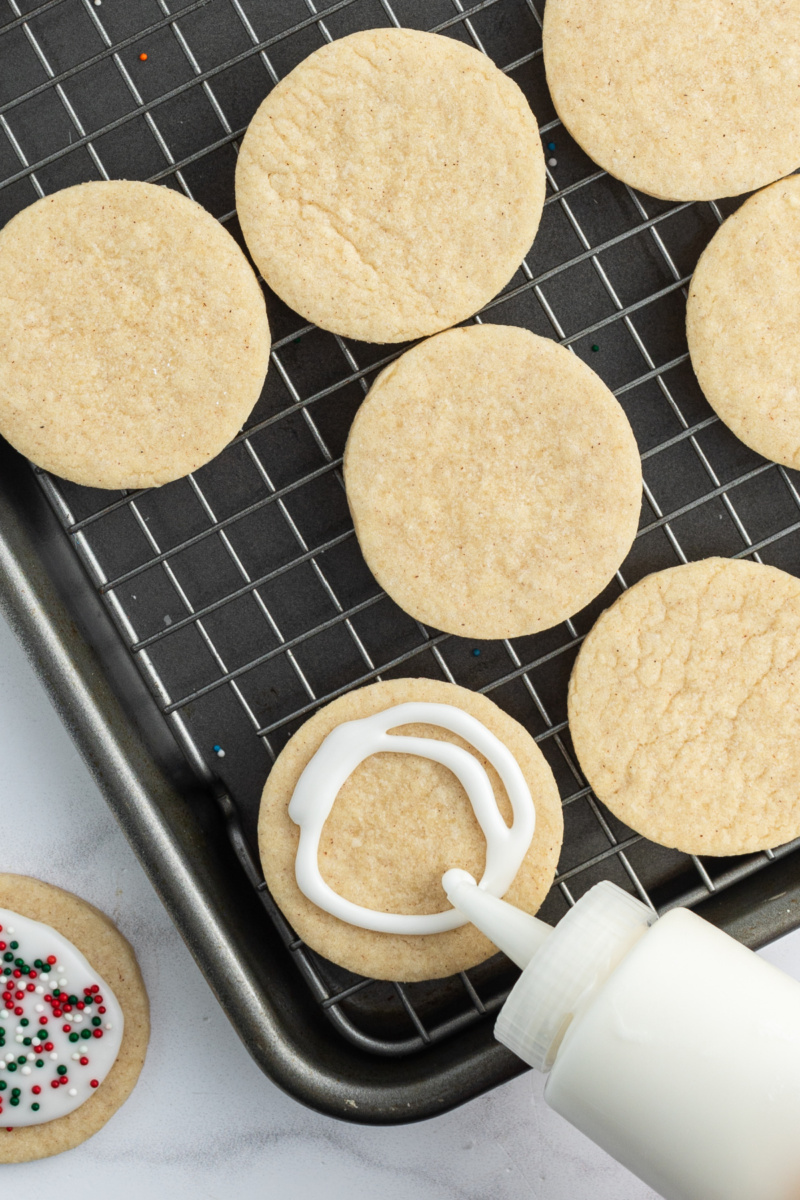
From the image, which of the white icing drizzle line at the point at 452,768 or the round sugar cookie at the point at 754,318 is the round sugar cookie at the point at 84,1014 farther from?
the round sugar cookie at the point at 754,318

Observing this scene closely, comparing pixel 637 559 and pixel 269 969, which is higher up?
pixel 637 559

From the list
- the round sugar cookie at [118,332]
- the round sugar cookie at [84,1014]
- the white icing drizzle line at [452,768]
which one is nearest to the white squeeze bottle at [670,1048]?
the white icing drizzle line at [452,768]

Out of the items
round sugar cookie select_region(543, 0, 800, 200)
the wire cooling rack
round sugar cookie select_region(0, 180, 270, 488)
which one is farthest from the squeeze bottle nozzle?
round sugar cookie select_region(543, 0, 800, 200)

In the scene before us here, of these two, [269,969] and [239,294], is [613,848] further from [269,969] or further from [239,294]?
[239,294]

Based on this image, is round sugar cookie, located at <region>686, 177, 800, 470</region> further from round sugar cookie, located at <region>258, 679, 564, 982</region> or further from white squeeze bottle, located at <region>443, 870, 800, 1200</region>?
white squeeze bottle, located at <region>443, 870, 800, 1200</region>

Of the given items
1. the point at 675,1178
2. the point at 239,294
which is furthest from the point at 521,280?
the point at 675,1178

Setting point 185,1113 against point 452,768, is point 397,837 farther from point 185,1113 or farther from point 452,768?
point 185,1113
